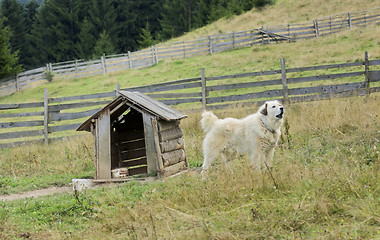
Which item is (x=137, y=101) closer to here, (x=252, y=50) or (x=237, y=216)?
(x=237, y=216)

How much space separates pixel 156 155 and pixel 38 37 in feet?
182

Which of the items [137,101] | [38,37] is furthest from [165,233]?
[38,37]

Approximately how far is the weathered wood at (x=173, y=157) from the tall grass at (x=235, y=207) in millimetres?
1109

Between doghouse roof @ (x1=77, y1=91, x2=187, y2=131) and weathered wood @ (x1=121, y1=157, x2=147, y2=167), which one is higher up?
doghouse roof @ (x1=77, y1=91, x2=187, y2=131)

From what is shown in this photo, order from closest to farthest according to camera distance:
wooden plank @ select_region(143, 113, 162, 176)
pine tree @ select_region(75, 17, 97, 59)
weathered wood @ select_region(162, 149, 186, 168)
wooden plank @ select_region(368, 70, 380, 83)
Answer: wooden plank @ select_region(143, 113, 162, 176)
weathered wood @ select_region(162, 149, 186, 168)
wooden plank @ select_region(368, 70, 380, 83)
pine tree @ select_region(75, 17, 97, 59)

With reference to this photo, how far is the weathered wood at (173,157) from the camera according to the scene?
8.55m

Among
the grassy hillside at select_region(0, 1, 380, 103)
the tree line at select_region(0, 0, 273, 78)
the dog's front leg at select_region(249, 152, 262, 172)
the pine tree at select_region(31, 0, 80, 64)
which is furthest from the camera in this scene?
the pine tree at select_region(31, 0, 80, 64)

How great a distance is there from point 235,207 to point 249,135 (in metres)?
2.51

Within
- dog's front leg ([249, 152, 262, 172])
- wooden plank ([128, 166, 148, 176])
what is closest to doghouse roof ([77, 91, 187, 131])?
wooden plank ([128, 166, 148, 176])

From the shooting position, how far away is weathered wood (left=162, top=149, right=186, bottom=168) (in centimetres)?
855

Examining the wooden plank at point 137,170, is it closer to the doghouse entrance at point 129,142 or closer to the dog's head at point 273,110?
the doghouse entrance at point 129,142

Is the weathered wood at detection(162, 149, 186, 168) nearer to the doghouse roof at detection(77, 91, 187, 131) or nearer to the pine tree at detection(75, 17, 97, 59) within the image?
the doghouse roof at detection(77, 91, 187, 131)

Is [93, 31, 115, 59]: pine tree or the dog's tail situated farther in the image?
[93, 31, 115, 59]: pine tree

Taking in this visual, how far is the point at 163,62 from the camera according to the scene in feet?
107
